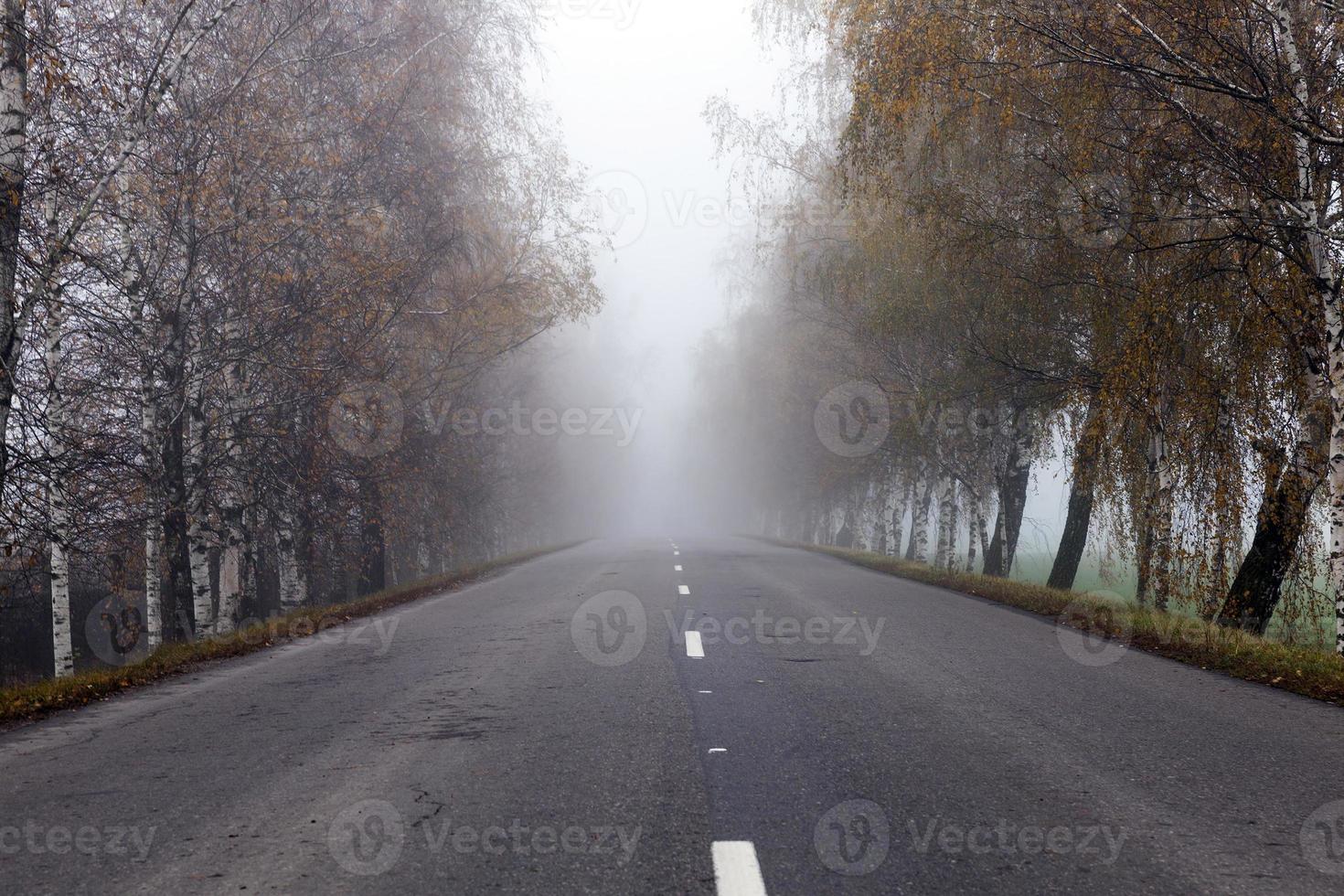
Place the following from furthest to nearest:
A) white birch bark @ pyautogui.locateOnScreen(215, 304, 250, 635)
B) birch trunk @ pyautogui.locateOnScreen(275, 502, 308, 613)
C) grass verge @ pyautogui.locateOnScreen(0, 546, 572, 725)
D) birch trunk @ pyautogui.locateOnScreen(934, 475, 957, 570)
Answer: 1. birch trunk @ pyautogui.locateOnScreen(934, 475, 957, 570)
2. birch trunk @ pyautogui.locateOnScreen(275, 502, 308, 613)
3. white birch bark @ pyautogui.locateOnScreen(215, 304, 250, 635)
4. grass verge @ pyautogui.locateOnScreen(0, 546, 572, 725)

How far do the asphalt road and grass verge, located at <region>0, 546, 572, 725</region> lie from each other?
369 mm

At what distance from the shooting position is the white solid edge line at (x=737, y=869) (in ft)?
10.7

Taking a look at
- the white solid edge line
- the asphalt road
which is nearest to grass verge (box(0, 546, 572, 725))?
the asphalt road

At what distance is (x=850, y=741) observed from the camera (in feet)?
17.4

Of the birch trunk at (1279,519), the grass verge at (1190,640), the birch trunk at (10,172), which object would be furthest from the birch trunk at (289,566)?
the birch trunk at (1279,519)

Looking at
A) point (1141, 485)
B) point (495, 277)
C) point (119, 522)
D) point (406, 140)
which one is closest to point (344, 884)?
point (119, 522)

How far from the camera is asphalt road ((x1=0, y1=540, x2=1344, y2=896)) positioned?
11.5 feet

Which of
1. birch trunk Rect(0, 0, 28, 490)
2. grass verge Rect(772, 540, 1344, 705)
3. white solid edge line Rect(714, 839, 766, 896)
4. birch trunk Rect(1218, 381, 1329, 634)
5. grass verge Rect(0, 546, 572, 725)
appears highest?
birch trunk Rect(0, 0, 28, 490)

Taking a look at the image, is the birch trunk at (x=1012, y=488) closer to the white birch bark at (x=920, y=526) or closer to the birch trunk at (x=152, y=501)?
the white birch bark at (x=920, y=526)

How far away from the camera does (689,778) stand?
4613 millimetres

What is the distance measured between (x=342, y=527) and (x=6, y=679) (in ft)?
25.0

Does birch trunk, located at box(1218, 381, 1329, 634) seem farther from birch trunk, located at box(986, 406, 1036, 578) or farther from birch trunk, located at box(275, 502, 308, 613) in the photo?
birch trunk, located at box(275, 502, 308, 613)

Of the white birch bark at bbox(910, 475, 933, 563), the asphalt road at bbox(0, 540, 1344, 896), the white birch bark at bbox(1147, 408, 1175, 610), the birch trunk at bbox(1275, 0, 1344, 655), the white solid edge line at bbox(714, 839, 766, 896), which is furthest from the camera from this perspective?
the white birch bark at bbox(910, 475, 933, 563)

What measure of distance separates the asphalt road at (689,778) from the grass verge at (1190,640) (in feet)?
1.34
